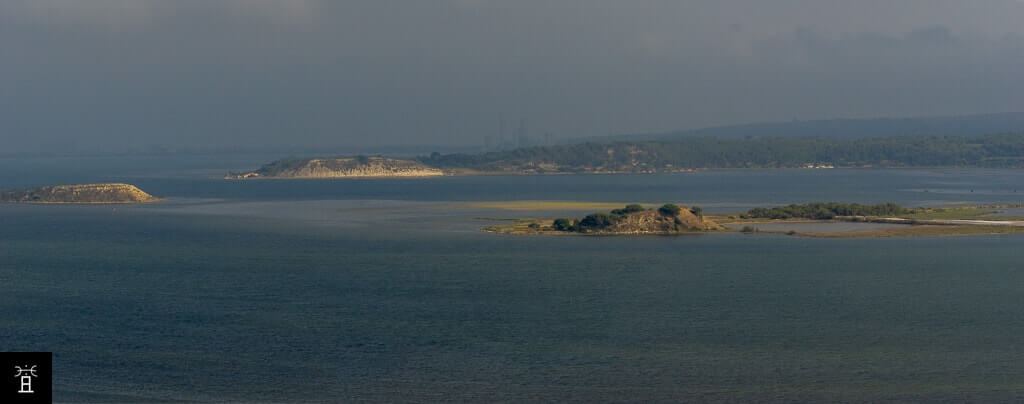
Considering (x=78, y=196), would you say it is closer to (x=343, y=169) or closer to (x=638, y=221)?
(x=638, y=221)

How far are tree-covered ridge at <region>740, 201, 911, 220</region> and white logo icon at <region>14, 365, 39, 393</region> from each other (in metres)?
62.1

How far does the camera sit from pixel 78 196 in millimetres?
100250

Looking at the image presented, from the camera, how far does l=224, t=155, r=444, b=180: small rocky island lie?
168 meters

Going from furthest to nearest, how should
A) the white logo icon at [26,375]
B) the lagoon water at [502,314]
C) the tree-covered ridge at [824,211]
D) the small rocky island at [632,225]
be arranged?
1. the tree-covered ridge at [824,211]
2. the small rocky island at [632,225]
3. the lagoon water at [502,314]
4. the white logo icon at [26,375]

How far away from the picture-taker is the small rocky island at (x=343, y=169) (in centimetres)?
16750

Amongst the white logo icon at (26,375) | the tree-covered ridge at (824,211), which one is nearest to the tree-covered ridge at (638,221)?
the tree-covered ridge at (824,211)

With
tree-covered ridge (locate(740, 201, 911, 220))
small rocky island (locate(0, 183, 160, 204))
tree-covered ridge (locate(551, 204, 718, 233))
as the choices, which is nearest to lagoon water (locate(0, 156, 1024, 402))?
tree-covered ridge (locate(551, 204, 718, 233))

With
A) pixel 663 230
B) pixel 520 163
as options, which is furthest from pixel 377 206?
pixel 520 163

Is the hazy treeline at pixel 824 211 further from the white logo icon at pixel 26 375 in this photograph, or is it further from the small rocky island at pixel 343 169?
the small rocky island at pixel 343 169

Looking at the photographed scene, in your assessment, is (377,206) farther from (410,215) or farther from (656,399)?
(656,399)

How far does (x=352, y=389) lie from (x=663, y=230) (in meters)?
42.4

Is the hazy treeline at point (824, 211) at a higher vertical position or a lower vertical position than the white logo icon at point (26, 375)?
higher

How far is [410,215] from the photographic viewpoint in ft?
280

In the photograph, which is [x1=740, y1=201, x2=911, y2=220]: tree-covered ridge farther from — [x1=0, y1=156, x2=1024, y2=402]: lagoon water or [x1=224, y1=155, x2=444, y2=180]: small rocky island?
[x1=224, y1=155, x2=444, y2=180]: small rocky island
